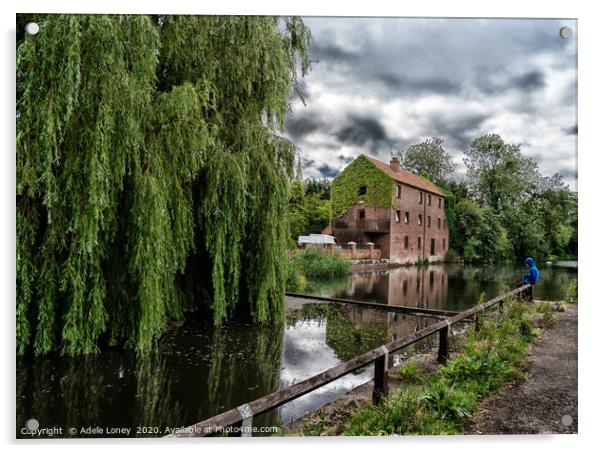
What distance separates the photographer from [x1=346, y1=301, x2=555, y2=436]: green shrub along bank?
9.56 feet

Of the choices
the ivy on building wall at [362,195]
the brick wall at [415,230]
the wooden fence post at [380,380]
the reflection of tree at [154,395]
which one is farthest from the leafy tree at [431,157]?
the ivy on building wall at [362,195]

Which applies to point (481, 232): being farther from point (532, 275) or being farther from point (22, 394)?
point (22, 394)

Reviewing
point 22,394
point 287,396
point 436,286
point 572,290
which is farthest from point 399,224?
point 287,396

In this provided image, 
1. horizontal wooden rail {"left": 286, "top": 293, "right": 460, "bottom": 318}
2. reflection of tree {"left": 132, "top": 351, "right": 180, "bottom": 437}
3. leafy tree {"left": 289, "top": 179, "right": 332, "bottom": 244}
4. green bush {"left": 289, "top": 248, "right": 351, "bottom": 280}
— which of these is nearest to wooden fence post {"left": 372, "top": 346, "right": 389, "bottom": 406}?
reflection of tree {"left": 132, "top": 351, "right": 180, "bottom": 437}

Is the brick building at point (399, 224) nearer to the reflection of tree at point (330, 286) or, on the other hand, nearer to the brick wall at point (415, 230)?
the brick wall at point (415, 230)

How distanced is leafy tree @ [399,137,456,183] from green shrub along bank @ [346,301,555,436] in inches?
→ 98.3

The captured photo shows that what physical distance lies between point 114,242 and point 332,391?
305cm

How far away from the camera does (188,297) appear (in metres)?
7.00

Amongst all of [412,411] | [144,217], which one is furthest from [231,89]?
[412,411]

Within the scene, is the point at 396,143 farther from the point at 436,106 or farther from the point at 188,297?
the point at 188,297

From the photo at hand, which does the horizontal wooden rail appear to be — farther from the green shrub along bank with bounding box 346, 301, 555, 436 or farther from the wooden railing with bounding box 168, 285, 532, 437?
the wooden railing with bounding box 168, 285, 532, 437

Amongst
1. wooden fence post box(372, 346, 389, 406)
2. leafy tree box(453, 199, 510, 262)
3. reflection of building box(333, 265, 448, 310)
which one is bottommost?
reflection of building box(333, 265, 448, 310)

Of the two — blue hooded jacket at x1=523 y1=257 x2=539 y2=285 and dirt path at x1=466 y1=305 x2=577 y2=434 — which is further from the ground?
blue hooded jacket at x1=523 y1=257 x2=539 y2=285

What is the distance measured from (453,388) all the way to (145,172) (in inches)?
153
